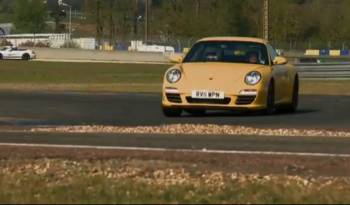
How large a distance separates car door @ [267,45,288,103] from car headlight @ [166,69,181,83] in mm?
1703

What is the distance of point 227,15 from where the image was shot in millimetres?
82062

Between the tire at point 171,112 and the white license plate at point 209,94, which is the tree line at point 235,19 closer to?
the tire at point 171,112

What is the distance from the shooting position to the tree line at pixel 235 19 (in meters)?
82.6

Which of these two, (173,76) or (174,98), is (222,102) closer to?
(174,98)

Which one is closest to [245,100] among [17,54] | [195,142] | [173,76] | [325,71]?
[173,76]

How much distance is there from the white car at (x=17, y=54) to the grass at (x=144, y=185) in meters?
69.6

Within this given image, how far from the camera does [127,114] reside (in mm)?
19125

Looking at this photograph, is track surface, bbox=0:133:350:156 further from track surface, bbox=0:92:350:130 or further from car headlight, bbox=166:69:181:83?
car headlight, bbox=166:69:181:83

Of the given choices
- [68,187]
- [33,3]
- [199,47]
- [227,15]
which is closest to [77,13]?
[33,3]

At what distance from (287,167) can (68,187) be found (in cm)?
226

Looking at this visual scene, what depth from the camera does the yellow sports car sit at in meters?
16.7

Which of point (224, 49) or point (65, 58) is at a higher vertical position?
point (224, 49)

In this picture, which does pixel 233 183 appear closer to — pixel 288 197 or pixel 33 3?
pixel 288 197

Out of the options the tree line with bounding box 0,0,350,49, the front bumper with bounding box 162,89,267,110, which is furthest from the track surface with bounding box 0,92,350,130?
the tree line with bounding box 0,0,350,49
